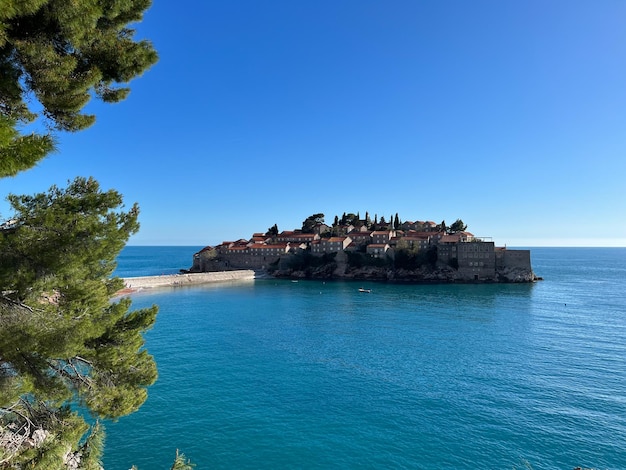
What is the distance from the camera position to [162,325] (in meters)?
38.8

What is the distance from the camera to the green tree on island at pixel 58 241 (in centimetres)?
619

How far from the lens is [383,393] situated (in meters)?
21.0

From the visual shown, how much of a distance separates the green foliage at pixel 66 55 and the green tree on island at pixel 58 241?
2 centimetres

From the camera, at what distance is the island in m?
77.9

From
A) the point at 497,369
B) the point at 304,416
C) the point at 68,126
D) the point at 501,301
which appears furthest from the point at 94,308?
the point at 501,301

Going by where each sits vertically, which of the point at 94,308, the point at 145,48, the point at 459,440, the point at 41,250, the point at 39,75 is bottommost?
the point at 459,440

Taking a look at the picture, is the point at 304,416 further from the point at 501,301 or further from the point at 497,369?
the point at 501,301

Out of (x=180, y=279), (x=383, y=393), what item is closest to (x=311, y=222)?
(x=180, y=279)

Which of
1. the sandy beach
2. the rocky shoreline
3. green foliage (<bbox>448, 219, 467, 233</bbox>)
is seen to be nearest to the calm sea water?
the sandy beach

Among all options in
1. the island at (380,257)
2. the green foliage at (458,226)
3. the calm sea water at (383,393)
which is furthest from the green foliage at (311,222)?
the calm sea water at (383,393)

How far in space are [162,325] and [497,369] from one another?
104 ft

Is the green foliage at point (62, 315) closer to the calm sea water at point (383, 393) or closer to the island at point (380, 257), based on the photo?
the calm sea water at point (383, 393)

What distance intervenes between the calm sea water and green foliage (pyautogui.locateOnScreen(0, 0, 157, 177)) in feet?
43.4

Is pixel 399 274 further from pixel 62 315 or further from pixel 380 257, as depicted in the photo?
pixel 62 315
